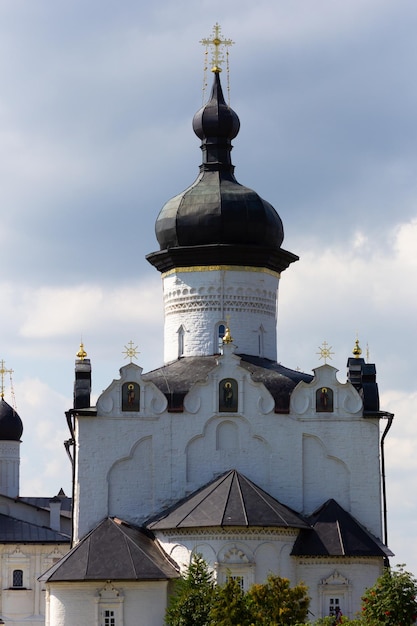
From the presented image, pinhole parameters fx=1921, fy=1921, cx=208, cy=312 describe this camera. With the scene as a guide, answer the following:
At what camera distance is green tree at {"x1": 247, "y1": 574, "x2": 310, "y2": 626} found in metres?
33.5

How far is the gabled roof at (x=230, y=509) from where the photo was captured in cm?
3716

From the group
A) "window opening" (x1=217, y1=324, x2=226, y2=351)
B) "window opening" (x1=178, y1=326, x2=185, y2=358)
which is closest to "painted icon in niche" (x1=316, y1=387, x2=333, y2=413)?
"window opening" (x1=217, y1=324, x2=226, y2=351)

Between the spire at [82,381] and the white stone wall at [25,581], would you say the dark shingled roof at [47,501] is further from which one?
the spire at [82,381]

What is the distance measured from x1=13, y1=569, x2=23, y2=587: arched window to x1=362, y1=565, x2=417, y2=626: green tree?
78.5 ft

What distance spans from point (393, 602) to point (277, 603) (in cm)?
229

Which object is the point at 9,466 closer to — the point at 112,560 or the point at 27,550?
the point at 27,550

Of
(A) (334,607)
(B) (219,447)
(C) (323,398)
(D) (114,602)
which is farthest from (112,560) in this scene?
(C) (323,398)

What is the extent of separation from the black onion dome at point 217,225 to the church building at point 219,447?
Result: 0.03 meters

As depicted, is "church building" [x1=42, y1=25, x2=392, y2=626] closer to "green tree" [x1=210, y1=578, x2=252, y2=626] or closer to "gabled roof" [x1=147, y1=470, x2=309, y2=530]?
"gabled roof" [x1=147, y1=470, x2=309, y2=530]

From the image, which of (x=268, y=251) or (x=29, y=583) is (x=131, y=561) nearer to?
(x=268, y=251)

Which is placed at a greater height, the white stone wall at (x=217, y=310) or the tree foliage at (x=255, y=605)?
the white stone wall at (x=217, y=310)

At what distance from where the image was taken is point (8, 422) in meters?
61.3

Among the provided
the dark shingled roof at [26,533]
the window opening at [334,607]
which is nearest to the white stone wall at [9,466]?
the dark shingled roof at [26,533]

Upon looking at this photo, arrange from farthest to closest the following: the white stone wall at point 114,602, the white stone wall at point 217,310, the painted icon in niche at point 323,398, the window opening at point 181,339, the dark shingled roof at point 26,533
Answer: the dark shingled roof at point 26,533
the window opening at point 181,339
the white stone wall at point 217,310
the painted icon in niche at point 323,398
the white stone wall at point 114,602
